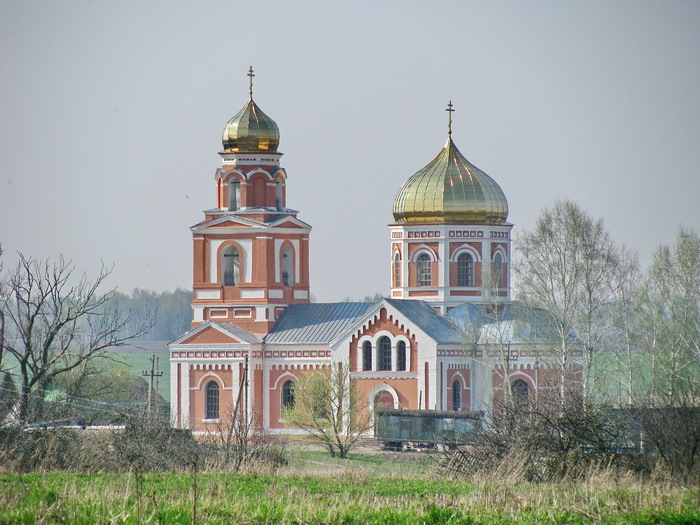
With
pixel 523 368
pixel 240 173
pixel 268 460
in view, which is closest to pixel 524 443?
pixel 268 460

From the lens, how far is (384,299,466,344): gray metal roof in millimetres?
40000

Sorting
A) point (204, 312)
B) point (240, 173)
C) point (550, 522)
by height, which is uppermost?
point (240, 173)

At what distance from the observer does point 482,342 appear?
40.3 metres

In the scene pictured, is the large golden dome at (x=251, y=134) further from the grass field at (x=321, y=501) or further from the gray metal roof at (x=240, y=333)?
the grass field at (x=321, y=501)

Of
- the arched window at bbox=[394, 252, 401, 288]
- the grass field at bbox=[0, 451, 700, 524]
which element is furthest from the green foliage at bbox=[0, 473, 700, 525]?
the arched window at bbox=[394, 252, 401, 288]

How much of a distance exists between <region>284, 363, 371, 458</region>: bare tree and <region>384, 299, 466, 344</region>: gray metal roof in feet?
7.64

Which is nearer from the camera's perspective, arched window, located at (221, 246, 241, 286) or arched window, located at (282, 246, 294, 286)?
arched window, located at (221, 246, 241, 286)

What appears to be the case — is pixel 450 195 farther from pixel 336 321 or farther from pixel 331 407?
pixel 331 407

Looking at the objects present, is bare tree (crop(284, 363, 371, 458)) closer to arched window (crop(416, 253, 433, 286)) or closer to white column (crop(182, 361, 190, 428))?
white column (crop(182, 361, 190, 428))

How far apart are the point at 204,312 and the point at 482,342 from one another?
835cm

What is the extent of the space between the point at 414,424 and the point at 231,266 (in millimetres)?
8445

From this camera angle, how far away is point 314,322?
4209cm

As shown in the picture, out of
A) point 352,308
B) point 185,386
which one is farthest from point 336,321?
point 185,386

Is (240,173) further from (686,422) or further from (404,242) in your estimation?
(686,422)
